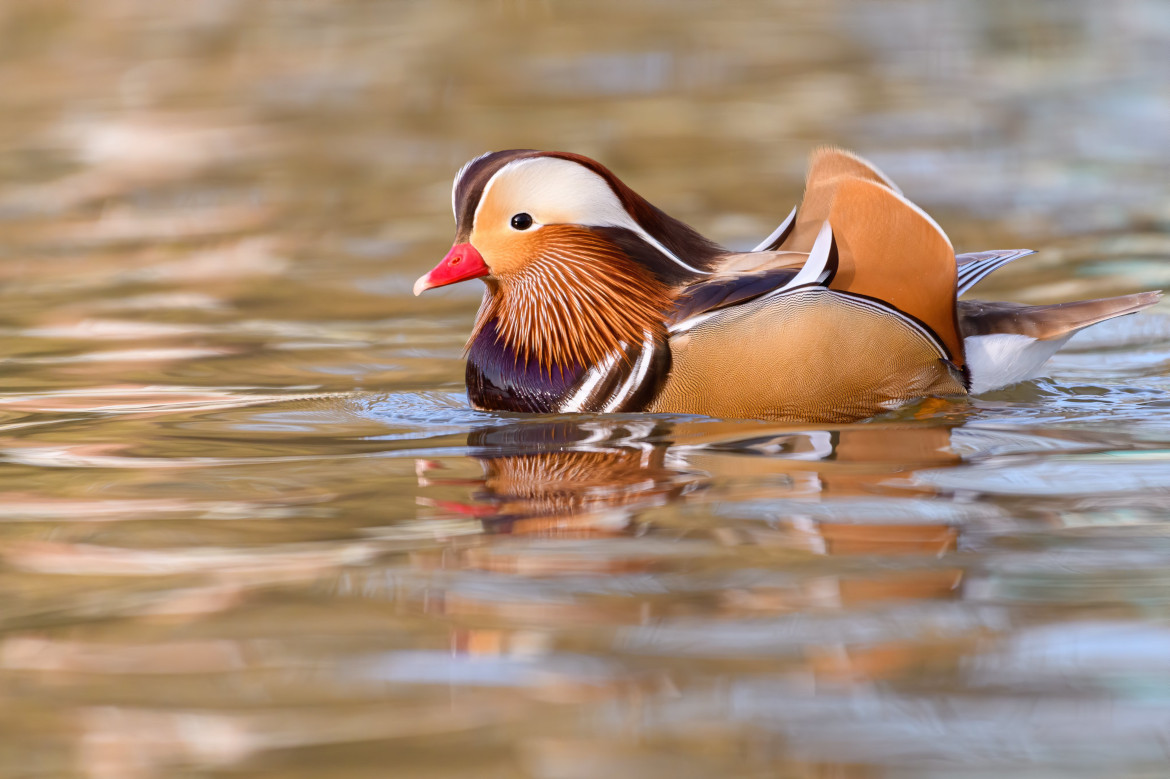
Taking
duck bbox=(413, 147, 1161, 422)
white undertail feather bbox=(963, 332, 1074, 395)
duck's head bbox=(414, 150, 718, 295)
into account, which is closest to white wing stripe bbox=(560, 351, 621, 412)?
duck bbox=(413, 147, 1161, 422)

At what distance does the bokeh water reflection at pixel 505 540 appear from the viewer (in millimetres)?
2383

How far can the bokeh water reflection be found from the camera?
2383 mm

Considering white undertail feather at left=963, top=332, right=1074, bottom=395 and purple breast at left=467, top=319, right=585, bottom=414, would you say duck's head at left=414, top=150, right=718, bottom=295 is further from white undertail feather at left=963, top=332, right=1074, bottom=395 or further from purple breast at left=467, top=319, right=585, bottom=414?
white undertail feather at left=963, top=332, right=1074, bottom=395

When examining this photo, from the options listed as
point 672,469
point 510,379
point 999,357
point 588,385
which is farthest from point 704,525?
point 999,357

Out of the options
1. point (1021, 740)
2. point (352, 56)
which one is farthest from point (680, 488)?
point (352, 56)

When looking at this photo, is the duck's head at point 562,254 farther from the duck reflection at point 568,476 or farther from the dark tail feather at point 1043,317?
the dark tail feather at point 1043,317

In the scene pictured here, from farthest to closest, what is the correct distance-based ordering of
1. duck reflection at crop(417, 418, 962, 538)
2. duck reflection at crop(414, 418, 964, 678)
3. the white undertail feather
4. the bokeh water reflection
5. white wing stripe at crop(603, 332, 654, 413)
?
the white undertail feather, white wing stripe at crop(603, 332, 654, 413), duck reflection at crop(417, 418, 962, 538), duck reflection at crop(414, 418, 964, 678), the bokeh water reflection

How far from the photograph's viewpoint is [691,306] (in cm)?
460

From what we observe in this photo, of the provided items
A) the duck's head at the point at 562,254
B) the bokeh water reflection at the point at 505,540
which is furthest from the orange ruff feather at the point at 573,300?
the bokeh water reflection at the point at 505,540

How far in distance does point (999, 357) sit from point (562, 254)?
1389mm

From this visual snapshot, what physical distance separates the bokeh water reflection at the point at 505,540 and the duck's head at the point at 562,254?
30 cm

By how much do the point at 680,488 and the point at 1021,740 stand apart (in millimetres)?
1594

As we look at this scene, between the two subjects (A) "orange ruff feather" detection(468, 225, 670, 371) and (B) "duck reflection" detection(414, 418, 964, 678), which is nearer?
(B) "duck reflection" detection(414, 418, 964, 678)

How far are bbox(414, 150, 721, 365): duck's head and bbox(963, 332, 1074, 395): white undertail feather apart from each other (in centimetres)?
87
